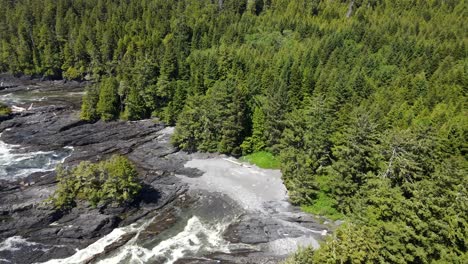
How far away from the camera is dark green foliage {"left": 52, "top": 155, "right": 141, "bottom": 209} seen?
46.7 meters

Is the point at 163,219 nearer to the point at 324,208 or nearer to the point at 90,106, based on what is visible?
the point at 324,208

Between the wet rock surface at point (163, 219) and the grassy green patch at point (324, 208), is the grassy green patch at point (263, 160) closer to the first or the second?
the wet rock surface at point (163, 219)

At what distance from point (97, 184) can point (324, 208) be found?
3133 cm

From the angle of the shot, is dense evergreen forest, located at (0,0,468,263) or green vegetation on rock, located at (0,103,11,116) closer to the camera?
dense evergreen forest, located at (0,0,468,263)

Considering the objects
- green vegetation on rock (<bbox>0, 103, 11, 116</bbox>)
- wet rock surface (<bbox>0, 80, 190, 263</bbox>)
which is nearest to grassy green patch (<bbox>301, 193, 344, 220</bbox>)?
wet rock surface (<bbox>0, 80, 190, 263</bbox>)

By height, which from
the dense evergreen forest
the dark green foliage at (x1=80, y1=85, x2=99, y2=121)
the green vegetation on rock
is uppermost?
the dense evergreen forest

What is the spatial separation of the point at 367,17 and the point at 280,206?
8515 cm

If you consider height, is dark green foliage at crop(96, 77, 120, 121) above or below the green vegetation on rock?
above

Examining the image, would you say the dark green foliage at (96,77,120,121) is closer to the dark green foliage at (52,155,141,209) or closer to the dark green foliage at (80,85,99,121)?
the dark green foliage at (80,85,99,121)

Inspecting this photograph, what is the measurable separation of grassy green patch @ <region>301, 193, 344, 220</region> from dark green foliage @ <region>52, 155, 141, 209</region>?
→ 24.4m

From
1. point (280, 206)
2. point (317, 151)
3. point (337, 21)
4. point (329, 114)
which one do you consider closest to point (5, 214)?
point (280, 206)

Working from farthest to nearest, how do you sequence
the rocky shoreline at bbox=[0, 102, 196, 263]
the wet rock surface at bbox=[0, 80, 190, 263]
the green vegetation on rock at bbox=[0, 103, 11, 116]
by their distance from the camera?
the green vegetation on rock at bbox=[0, 103, 11, 116] < the rocky shoreline at bbox=[0, 102, 196, 263] < the wet rock surface at bbox=[0, 80, 190, 263]

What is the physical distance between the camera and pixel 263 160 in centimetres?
6175

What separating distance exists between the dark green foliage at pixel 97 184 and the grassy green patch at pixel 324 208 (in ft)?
80.2
